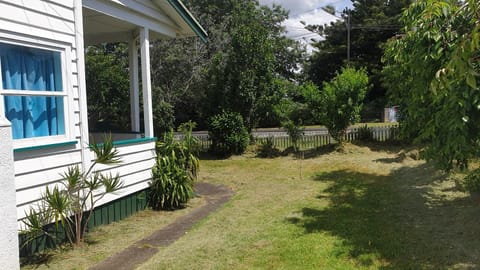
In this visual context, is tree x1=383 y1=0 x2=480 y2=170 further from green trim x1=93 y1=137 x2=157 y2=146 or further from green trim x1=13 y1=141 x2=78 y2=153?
green trim x1=93 y1=137 x2=157 y2=146

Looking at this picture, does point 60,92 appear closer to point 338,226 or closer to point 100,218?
point 100,218

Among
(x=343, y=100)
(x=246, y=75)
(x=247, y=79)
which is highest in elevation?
(x=246, y=75)

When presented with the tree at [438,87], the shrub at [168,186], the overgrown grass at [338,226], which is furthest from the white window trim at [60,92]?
the tree at [438,87]

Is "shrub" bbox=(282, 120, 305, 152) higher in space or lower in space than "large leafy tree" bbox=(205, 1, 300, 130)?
lower

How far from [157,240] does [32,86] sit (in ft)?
8.44

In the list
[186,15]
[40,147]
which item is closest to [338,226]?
[40,147]

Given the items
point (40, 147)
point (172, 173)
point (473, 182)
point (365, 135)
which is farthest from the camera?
point (365, 135)

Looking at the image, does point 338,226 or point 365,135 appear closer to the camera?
point 338,226

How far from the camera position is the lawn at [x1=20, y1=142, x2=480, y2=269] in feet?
14.6

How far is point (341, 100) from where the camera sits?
44.2 ft

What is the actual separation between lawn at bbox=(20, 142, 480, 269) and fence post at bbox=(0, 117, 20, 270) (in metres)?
0.93

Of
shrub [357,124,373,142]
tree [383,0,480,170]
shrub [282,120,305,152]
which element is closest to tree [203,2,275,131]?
shrub [282,120,305,152]

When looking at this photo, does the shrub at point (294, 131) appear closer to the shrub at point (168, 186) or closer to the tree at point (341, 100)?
the tree at point (341, 100)

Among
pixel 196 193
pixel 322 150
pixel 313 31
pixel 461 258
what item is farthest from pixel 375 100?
pixel 461 258
